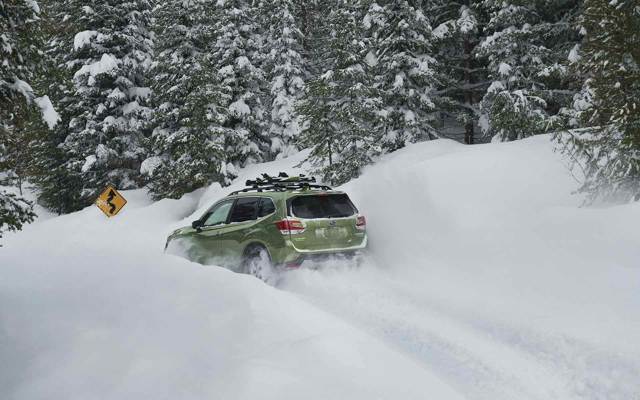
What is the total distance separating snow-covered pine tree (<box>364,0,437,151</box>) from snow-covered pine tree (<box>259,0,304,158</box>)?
9391 millimetres

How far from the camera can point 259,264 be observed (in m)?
9.51

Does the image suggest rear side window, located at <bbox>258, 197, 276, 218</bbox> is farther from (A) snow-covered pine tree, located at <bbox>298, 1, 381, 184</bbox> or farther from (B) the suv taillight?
(A) snow-covered pine tree, located at <bbox>298, 1, 381, 184</bbox>

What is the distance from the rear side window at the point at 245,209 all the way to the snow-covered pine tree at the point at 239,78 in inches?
602

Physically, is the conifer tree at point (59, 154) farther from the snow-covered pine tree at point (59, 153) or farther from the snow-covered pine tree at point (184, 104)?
the snow-covered pine tree at point (184, 104)

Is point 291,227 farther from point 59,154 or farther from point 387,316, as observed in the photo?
point 59,154

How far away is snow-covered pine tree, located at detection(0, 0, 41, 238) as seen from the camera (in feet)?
22.1

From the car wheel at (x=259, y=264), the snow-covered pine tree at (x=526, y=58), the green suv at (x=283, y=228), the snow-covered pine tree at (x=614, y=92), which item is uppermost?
the snow-covered pine tree at (x=526, y=58)

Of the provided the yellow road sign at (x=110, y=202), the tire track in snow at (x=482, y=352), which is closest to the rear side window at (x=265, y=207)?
the tire track in snow at (x=482, y=352)

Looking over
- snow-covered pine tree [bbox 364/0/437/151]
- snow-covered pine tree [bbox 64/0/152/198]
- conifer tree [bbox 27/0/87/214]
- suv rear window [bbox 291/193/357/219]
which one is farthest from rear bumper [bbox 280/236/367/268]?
conifer tree [bbox 27/0/87/214]

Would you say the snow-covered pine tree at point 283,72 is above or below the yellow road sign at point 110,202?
above

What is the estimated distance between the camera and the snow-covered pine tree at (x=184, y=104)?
23469mm

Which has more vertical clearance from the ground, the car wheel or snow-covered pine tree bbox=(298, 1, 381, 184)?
snow-covered pine tree bbox=(298, 1, 381, 184)

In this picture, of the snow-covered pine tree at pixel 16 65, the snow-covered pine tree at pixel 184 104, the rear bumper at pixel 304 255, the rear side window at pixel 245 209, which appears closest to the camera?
the snow-covered pine tree at pixel 16 65

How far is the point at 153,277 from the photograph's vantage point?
23.1 feet
